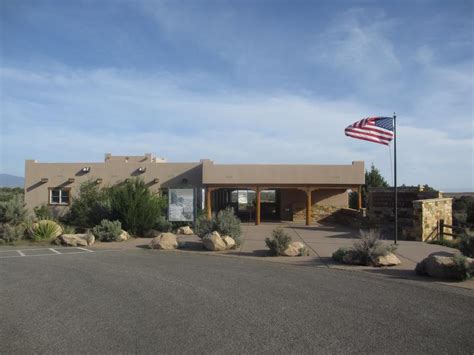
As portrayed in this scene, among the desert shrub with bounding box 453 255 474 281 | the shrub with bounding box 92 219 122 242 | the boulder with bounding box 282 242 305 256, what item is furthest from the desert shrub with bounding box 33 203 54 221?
the desert shrub with bounding box 453 255 474 281

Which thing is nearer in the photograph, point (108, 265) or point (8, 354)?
point (8, 354)

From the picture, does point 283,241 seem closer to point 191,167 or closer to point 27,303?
point 27,303

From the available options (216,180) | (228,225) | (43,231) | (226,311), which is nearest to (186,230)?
(228,225)

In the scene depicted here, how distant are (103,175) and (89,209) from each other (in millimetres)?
9618

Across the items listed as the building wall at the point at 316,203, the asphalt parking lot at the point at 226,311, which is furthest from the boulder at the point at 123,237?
the building wall at the point at 316,203

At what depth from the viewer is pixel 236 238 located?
53.0 feet

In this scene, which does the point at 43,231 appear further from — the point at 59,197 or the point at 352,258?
the point at 59,197

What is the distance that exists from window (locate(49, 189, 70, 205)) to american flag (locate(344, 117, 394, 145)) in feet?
71.1

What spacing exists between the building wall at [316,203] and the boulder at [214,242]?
15740 millimetres

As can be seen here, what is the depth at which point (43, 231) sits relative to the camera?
18.3m

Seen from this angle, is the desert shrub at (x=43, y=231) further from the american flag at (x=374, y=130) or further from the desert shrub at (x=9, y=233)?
the american flag at (x=374, y=130)

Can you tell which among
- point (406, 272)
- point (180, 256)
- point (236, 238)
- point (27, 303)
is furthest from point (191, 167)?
point (27, 303)

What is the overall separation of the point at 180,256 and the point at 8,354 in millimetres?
8752

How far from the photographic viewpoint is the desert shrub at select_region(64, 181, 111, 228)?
21078 millimetres
